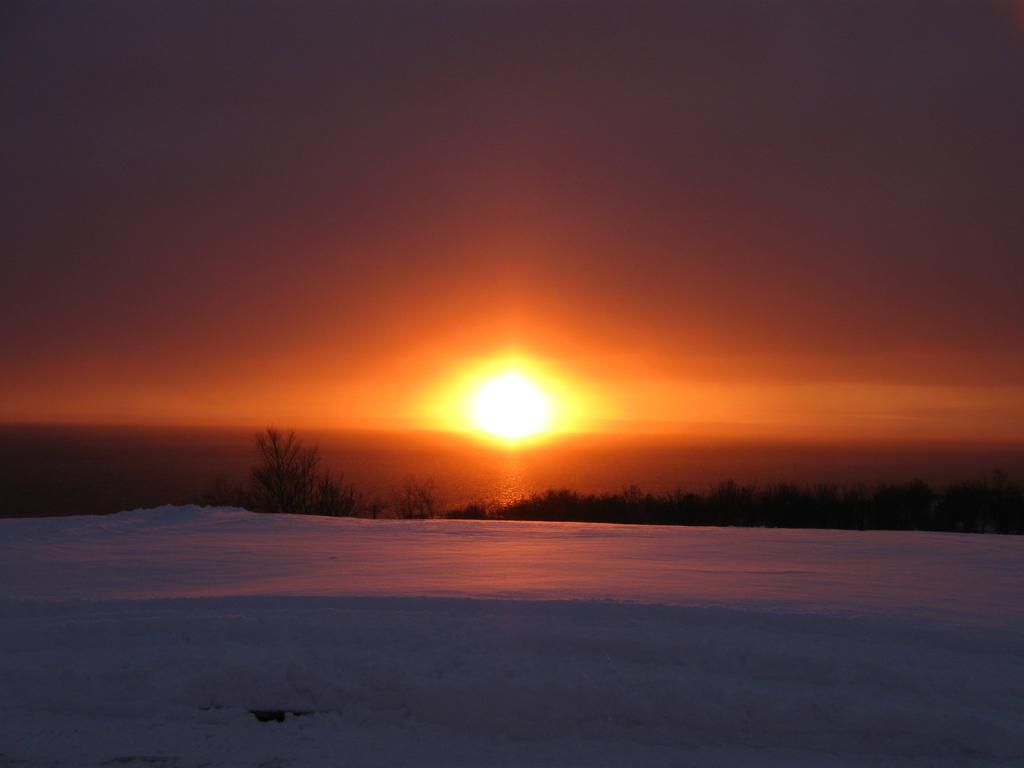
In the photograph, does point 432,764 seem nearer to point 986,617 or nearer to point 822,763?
point 822,763

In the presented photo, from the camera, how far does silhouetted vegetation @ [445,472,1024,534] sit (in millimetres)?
26078

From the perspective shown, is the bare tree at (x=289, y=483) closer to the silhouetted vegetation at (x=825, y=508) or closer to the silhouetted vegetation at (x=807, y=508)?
the silhouetted vegetation at (x=807, y=508)

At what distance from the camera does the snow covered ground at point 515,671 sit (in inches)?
222

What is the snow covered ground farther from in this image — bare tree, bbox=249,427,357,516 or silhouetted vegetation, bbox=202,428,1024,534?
bare tree, bbox=249,427,357,516

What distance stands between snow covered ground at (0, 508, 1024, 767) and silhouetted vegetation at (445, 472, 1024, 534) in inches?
725

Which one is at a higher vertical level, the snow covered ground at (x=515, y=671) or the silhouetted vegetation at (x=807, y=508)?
the silhouetted vegetation at (x=807, y=508)

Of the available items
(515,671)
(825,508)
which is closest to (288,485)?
(825,508)

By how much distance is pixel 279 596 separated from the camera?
26.9 ft

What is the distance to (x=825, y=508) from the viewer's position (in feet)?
91.9

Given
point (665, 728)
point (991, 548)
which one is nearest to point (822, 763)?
point (665, 728)

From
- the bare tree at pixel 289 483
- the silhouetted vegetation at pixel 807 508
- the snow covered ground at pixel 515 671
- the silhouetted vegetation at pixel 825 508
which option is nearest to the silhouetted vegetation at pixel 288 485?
the bare tree at pixel 289 483

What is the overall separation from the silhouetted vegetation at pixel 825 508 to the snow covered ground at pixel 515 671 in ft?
60.4

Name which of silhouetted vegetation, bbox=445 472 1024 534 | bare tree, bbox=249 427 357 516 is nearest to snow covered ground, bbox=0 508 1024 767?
silhouetted vegetation, bbox=445 472 1024 534

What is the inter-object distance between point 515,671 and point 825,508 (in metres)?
24.2
